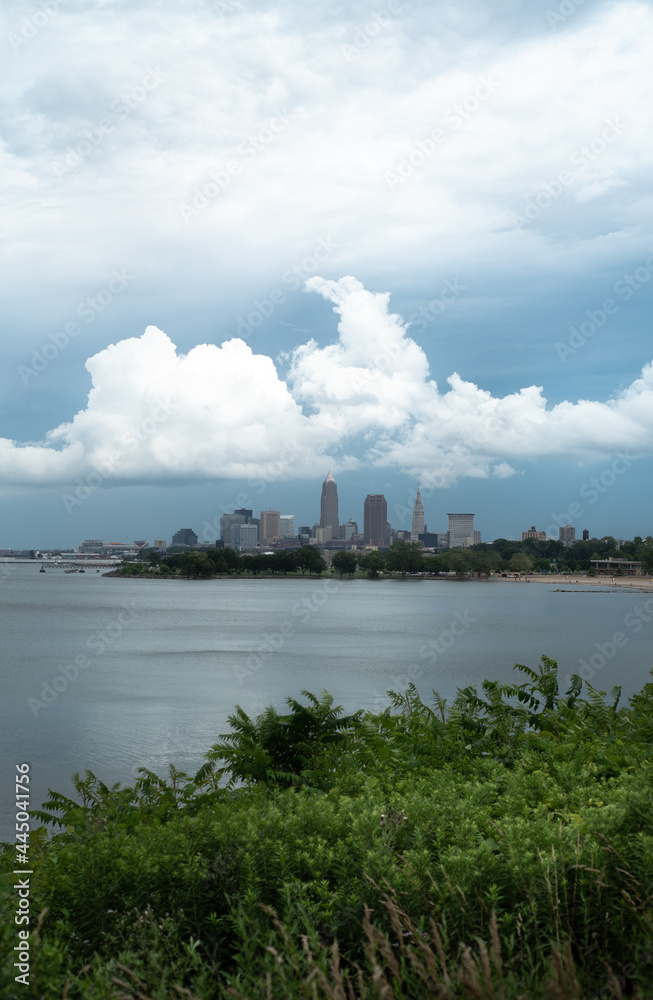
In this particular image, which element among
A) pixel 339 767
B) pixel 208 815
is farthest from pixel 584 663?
pixel 208 815

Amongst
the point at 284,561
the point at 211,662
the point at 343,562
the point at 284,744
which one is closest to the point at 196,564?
the point at 284,561

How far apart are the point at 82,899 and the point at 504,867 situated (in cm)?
237

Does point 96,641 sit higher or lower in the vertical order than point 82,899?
lower

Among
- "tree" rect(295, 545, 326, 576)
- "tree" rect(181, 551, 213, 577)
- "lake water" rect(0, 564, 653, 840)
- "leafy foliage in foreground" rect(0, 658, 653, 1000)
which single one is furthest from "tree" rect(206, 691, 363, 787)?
"tree" rect(295, 545, 326, 576)

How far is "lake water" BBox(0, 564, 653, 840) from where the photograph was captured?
2320 cm

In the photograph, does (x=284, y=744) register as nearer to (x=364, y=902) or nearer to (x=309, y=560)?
(x=364, y=902)

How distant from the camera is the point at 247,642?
5762 cm

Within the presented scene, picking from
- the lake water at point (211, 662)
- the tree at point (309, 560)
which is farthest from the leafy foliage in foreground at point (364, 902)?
the tree at point (309, 560)

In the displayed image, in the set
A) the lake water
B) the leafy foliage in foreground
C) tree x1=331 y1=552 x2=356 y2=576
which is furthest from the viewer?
tree x1=331 y1=552 x2=356 y2=576

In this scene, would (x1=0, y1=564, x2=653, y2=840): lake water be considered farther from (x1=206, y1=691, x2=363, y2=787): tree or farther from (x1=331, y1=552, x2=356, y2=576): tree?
(x1=331, y1=552, x2=356, y2=576): tree

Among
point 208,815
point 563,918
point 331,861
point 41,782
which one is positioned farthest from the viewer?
point 41,782

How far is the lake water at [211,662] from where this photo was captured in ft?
76.1

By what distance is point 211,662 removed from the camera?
4522 centimetres

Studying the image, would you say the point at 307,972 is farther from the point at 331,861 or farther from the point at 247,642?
the point at 247,642
